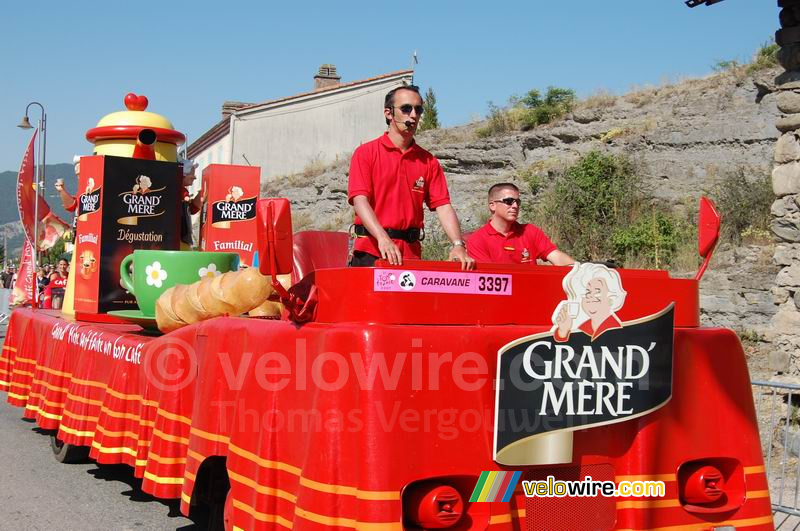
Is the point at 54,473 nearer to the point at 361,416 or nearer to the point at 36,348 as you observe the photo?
the point at 36,348

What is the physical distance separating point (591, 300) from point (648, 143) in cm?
1773

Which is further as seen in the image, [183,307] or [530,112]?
[530,112]

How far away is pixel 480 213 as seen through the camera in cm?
2066

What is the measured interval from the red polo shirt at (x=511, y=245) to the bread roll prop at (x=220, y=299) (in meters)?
1.20

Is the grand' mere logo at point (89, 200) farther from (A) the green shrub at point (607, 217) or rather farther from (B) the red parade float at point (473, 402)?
(A) the green shrub at point (607, 217)

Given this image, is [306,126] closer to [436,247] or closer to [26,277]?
[436,247]

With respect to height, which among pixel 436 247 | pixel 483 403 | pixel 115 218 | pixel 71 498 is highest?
pixel 436 247

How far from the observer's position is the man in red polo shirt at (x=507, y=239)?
5.54 m

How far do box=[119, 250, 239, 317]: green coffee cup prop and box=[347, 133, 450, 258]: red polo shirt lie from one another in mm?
1956

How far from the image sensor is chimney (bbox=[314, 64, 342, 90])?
4019 centimetres

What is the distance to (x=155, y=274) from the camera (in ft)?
21.1

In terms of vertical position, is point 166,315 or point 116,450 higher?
point 166,315

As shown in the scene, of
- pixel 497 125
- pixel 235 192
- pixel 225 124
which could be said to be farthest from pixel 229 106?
pixel 235 192

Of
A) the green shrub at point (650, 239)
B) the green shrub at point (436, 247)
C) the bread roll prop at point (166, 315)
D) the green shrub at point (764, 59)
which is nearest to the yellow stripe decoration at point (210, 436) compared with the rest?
the bread roll prop at point (166, 315)
